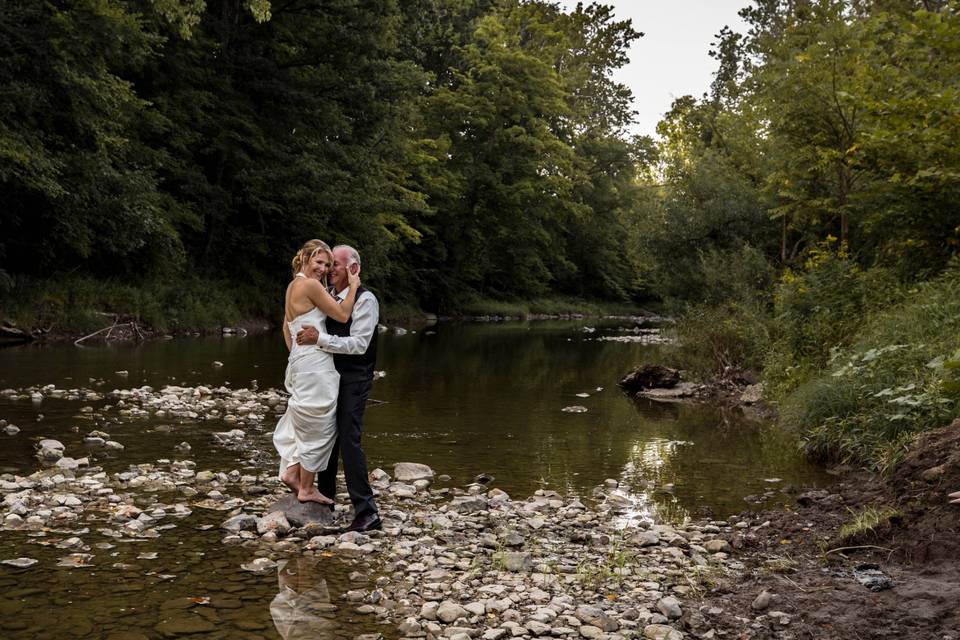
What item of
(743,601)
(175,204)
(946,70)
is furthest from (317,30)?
(743,601)

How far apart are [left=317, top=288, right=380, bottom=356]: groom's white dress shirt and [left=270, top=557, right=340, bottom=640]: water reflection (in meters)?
1.87

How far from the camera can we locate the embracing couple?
7.03 m

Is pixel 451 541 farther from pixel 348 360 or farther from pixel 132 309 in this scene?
pixel 132 309

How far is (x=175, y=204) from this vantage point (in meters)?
30.0

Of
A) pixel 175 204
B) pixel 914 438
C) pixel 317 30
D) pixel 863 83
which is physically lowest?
pixel 914 438

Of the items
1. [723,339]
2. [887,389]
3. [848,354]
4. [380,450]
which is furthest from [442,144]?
[887,389]

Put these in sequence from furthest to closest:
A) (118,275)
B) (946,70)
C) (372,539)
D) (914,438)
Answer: (118,275) < (946,70) < (914,438) < (372,539)

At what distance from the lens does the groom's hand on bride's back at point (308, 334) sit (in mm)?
7043

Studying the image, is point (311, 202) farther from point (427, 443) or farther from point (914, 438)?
point (914, 438)

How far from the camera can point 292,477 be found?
7168 millimetres

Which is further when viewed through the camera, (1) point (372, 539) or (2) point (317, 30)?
(2) point (317, 30)

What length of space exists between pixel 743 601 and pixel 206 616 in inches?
133

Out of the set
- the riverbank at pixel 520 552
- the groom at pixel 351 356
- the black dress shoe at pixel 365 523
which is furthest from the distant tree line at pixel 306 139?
the black dress shoe at pixel 365 523

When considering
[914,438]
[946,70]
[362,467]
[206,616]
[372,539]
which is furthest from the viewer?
[946,70]
